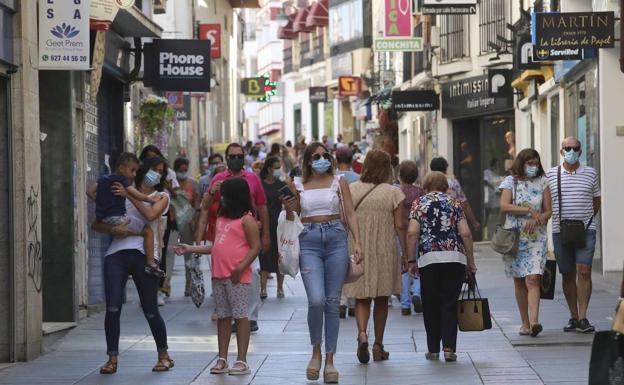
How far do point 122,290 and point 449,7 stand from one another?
18.2m

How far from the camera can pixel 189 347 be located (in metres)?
14.0

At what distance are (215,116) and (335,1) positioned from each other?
55.2ft

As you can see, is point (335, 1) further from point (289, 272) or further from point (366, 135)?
point (289, 272)

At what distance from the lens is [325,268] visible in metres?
11.6

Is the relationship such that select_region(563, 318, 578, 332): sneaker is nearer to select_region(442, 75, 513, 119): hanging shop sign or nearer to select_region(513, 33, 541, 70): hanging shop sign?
select_region(513, 33, 541, 70): hanging shop sign

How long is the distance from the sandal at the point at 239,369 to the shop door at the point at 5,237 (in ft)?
7.24

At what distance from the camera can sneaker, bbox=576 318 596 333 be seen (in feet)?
45.8

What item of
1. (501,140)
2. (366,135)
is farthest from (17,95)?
(366,135)

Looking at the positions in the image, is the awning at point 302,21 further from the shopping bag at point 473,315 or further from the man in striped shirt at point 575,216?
the shopping bag at point 473,315

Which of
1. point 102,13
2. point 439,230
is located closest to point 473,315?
point 439,230

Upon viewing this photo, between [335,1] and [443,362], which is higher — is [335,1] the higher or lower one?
the higher one

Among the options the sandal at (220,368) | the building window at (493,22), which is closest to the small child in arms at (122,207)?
the sandal at (220,368)

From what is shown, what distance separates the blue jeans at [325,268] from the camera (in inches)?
453

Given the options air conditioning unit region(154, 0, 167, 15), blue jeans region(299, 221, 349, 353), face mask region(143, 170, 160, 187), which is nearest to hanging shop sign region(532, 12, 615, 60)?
face mask region(143, 170, 160, 187)
